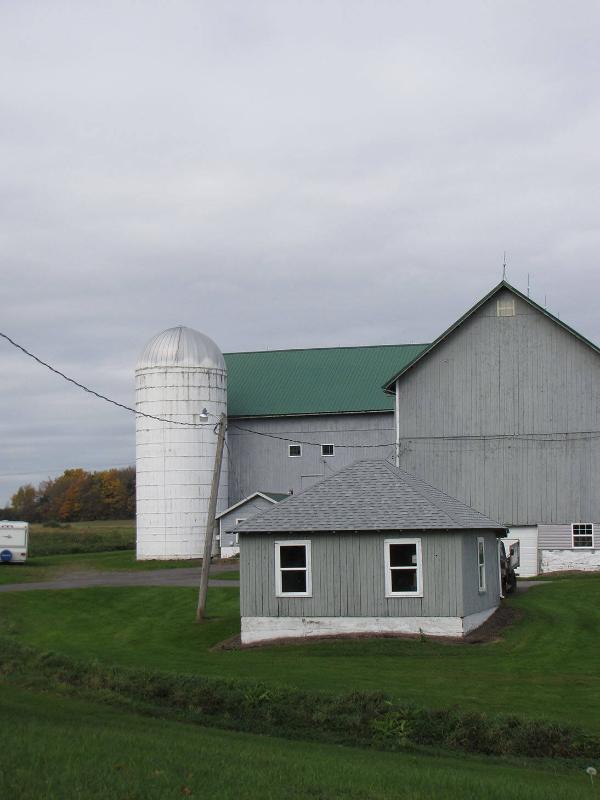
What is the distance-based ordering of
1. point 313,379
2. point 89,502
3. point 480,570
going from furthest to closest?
point 89,502, point 313,379, point 480,570

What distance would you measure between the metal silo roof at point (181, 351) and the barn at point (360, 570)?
33.0 metres

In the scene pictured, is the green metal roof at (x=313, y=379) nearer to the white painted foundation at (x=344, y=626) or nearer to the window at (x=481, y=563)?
the window at (x=481, y=563)

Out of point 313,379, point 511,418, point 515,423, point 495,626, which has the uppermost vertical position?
point 313,379

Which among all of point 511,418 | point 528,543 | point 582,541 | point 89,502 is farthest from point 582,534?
point 89,502

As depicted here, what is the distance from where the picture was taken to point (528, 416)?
161 ft

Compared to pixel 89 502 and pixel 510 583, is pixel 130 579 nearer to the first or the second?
pixel 510 583

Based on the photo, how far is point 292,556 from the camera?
31359mm

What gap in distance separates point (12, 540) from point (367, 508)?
104ft

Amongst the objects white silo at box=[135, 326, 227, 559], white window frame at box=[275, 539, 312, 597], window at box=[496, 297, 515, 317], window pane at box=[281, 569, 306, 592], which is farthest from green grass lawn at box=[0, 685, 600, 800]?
white silo at box=[135, 326, 227, 559]

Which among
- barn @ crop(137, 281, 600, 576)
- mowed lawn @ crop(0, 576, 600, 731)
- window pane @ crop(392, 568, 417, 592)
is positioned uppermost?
barn @ crop(137, 281, 600, 576)

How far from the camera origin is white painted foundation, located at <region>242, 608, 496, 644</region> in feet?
99.0

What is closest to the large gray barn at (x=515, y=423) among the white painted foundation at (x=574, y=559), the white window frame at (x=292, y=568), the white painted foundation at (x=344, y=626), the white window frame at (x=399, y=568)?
the white painted foundation at (x=574, y=559)

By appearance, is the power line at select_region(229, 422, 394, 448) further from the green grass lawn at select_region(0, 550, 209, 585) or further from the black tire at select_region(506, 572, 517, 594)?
the black tire at select_region(506, 572, 517, 594)

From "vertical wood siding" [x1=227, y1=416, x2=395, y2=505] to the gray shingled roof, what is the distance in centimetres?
3079
